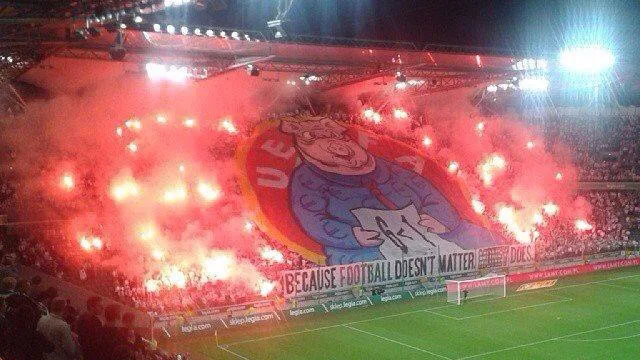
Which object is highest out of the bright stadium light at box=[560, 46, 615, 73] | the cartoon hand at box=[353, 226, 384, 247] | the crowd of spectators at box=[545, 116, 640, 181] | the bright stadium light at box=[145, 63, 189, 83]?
the bright stadium light at box=[560, 46, 615, 73]

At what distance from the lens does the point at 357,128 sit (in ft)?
117

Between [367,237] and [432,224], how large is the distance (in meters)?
3.65

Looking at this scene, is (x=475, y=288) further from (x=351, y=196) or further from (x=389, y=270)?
(x=351, y=196)

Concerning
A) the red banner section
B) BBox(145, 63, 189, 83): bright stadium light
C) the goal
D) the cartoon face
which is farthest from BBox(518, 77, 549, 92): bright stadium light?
BBox(145, 63, 189, 83): bright stadium light

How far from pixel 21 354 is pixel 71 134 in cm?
2190

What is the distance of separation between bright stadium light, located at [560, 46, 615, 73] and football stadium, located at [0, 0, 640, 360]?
9cm

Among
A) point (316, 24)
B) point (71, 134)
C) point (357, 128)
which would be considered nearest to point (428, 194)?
point (357, 128)

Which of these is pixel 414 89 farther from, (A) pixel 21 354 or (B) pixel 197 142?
(A) pixel 21 354

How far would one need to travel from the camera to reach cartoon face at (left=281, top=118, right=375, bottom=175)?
3231cm

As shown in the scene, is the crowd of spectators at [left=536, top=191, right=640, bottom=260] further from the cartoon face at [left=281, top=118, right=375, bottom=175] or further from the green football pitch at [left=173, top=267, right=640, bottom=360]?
the cartoon face at [left=281, top=118, right=375, bottom=175]

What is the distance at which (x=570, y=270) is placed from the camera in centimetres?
3041

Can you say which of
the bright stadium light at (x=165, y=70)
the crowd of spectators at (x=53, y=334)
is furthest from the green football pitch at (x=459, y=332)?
the crowd of spectators at (x=53, y=334)

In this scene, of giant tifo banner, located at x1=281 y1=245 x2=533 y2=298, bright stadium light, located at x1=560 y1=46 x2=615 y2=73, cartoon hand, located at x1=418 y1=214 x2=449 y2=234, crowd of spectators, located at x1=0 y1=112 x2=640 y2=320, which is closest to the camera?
crowd of spectators, located at x1=0 y1=112 x2=640 y2=320

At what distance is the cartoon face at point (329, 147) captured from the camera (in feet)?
106
